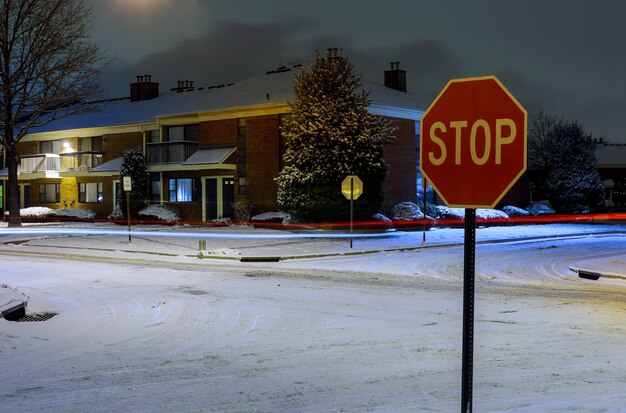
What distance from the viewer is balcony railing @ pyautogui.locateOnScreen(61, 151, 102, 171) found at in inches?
1912

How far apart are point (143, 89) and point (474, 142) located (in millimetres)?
52355

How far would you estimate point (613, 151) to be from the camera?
7069 centimetres

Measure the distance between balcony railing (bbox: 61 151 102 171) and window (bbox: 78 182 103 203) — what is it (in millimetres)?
1293

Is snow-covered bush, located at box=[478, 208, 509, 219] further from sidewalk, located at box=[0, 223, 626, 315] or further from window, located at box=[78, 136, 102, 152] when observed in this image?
window, located at box=[78, 136, 102, 152]

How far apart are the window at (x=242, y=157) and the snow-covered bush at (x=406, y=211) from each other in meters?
A: 8.63

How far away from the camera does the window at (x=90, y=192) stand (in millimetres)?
48500

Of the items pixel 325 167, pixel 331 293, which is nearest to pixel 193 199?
pixel 325 167

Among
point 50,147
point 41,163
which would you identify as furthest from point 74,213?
point 50,147

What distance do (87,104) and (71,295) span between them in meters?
32.1

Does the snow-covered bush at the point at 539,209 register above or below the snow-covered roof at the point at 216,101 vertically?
below

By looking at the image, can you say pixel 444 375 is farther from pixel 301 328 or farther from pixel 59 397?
pixel 59 397

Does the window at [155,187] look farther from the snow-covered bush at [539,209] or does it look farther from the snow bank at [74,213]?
the snow-covered bush at [539,209]

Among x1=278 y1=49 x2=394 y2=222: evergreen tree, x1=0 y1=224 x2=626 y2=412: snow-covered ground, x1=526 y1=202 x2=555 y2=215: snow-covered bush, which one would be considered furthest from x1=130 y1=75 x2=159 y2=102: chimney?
x1=0 y1=224 x2=626 y2=412: snow-covered ground

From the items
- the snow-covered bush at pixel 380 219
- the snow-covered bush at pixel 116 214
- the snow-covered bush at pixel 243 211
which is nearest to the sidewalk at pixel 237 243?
the snow-covered bush at pixel 380 219
